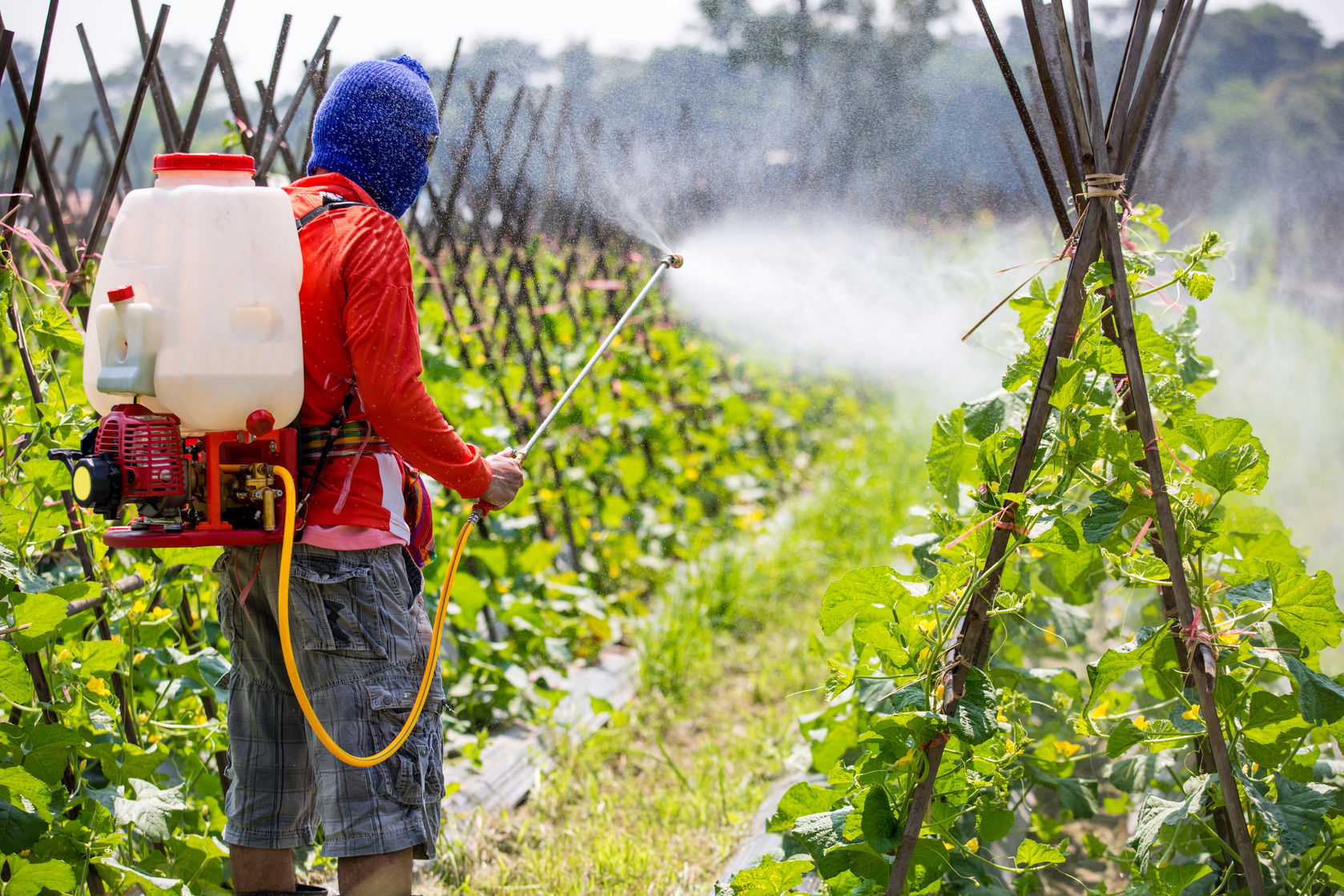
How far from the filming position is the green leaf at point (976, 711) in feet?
5.11

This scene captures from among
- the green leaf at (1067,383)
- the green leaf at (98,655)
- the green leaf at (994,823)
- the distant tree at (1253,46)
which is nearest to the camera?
the green leaf at (1067,383)

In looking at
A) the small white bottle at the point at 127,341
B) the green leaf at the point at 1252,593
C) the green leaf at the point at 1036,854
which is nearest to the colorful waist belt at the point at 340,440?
the small white bottle at the point at 127,341

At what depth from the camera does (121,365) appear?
1459 millimetres

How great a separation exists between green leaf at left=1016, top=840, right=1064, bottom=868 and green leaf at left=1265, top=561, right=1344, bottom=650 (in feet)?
1.72

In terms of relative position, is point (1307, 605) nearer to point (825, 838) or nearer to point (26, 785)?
point (825, 838)

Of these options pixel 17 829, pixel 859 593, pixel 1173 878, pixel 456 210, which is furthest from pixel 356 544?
pixel 456 210

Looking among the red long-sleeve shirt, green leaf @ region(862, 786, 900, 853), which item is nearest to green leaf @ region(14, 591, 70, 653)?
the red long-sleeve shirt

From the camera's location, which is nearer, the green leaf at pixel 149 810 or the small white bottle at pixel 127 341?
the small white bottle at pixel 127 341

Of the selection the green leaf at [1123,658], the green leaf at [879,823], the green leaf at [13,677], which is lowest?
the green leaf at [879,823]

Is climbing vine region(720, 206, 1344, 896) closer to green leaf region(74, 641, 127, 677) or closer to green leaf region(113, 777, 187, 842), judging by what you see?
green leaf region(113, 777, 187, 842)

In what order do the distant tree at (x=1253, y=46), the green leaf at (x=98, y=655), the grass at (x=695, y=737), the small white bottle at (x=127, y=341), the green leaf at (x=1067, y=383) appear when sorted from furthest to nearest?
the distant tree at (x=1253, y=46), the grass at (x=695, y=737), the green leaf at (x=98, y=655), the green leaf at (x=1067, y=383), the small white bottle at (x=127, y=341)

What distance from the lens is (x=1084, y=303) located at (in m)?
1.59

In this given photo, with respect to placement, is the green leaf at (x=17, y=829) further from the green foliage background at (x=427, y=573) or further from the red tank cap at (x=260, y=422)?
the red tank cap at (x=260, y=422)

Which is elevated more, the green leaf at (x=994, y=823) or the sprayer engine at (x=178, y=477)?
the sprayer engine at (x=178, y=477)
